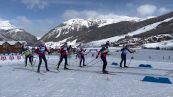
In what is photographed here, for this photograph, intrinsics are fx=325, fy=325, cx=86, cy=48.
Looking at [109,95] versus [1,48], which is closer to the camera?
[109,95]

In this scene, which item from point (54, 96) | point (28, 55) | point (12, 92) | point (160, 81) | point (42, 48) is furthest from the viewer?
point (28, 55)

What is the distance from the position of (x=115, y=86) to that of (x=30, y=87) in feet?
12.5

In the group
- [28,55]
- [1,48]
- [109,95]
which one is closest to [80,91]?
[109,95]

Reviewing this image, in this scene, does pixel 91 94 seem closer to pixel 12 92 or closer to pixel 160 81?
pixel 12 92

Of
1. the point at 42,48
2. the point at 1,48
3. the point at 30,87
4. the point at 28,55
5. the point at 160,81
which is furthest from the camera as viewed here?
the point at 1,48

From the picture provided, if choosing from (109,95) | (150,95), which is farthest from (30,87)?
(150,95)

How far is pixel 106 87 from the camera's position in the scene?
1430 centimetres

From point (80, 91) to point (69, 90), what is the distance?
19.5 inches

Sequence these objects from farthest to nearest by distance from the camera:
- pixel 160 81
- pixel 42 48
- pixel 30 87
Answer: pixel 42 48 → pixel 160 81 → pixel 30 87

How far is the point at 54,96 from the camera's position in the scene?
1165 centimetres

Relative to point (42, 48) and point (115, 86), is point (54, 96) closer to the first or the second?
point (115, 86)

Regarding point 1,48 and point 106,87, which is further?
point 1,48

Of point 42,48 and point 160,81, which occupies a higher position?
point 42,48

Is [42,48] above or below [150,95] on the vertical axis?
above
